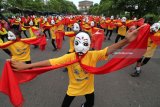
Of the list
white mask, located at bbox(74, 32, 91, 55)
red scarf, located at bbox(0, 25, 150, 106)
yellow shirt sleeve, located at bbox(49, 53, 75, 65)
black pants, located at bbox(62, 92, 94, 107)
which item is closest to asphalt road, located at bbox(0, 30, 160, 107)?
black pants, located at bbox(62, 92, 94, 107)

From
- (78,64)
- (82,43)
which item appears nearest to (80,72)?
(78,64)

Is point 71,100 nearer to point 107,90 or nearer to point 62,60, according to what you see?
point 62,60

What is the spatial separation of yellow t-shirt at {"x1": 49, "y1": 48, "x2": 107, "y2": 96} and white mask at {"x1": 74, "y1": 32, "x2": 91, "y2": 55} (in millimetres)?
125

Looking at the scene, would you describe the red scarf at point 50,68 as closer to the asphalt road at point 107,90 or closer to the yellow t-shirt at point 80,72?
the yellow t-shirt at point 80,72

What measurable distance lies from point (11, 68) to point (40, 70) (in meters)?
0.46

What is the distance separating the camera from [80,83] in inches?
173

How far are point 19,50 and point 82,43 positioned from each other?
362 centimetres

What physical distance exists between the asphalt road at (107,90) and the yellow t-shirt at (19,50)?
805 mm

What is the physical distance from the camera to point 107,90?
702cm

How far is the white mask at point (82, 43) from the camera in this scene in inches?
164

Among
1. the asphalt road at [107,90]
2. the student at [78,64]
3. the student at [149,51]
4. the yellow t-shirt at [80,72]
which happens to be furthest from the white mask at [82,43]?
the student at [149,51]

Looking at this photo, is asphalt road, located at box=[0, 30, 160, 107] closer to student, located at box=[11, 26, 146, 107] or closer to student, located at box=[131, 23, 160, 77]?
student, located at box=[131, 23, 160, 77]

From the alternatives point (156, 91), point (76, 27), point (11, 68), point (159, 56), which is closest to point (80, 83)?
point (11, 68)

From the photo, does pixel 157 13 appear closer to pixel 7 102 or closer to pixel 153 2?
pixel 153 2
